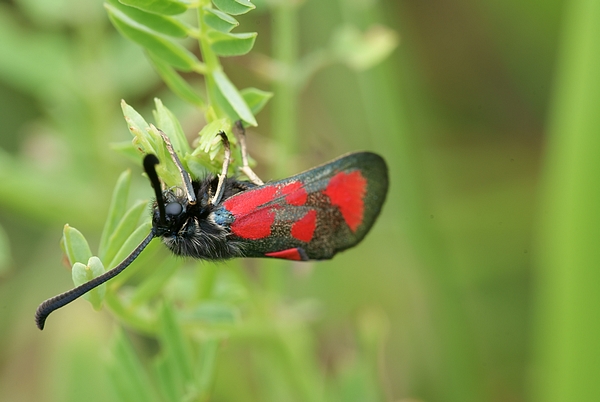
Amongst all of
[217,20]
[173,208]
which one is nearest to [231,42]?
[217,20]

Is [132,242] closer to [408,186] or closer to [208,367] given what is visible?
[208,367]

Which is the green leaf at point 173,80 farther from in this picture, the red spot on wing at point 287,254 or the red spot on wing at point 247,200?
the red spot on wing at point 287,254

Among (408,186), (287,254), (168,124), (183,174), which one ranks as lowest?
(408,186)

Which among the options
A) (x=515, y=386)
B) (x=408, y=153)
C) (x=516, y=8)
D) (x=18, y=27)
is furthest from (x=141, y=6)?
(x=516, y=8)

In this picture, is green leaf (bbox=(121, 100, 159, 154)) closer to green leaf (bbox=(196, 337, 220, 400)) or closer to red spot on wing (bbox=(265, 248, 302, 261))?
red spot on wing (bbox=(265, 248, 302, 261))

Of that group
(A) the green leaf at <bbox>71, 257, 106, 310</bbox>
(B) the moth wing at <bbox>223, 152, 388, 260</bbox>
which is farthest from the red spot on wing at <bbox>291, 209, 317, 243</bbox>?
(A) the green leaf at <bbox>71, 257, 106, 310</bbox>

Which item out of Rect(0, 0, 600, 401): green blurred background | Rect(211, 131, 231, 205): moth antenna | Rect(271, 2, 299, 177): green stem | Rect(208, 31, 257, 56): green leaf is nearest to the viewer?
Rect(208, 31, 257, 56): green leaf
